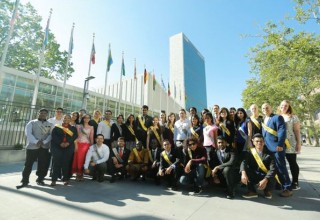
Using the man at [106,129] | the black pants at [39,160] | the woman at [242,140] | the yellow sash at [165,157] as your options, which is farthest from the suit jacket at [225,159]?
the black pants at [39,160]

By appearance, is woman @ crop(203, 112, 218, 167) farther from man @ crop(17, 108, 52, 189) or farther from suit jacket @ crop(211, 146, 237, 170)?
man @ crop(17, 108, 52, 189)

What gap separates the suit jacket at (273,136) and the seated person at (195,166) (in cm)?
137

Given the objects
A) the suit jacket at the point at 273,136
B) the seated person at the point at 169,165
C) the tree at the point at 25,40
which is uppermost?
the tree at the point at 25,40

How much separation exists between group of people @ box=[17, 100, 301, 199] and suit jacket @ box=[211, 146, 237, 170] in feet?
0.07

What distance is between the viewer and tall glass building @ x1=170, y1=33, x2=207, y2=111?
73.4 meters

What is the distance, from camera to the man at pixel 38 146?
192 inches

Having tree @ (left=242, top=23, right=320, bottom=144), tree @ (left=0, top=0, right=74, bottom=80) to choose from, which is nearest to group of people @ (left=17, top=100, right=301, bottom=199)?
tree @ (left=242, top=23, right=320, bottom=144)

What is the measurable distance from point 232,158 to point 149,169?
227 cm

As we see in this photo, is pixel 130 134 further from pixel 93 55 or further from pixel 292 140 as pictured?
pixel 93 55

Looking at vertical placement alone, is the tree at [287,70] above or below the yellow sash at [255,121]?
above

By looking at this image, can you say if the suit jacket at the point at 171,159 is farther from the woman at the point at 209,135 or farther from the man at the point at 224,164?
the man at the point at 224,164

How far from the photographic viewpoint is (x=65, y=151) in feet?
17.3

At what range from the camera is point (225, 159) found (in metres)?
4.74

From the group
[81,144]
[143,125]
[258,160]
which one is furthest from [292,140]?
[81,144]
